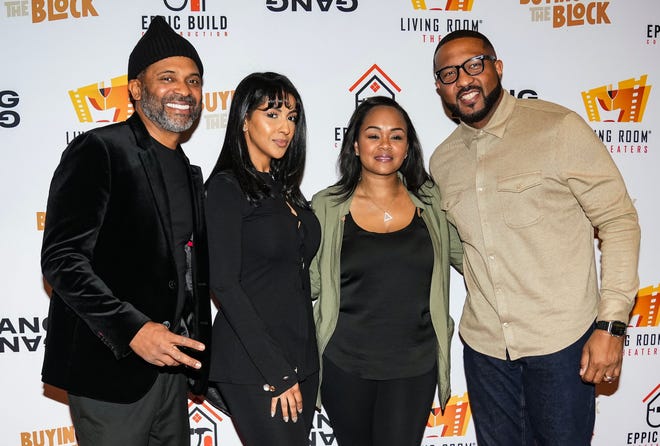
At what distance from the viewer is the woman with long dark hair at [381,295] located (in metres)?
2.13

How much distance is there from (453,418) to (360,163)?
5.27 feet

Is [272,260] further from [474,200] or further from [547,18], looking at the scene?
[547,18]

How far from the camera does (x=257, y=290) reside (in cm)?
188

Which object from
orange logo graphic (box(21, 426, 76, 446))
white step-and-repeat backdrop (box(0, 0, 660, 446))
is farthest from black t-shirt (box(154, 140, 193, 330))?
orange logo graphic (box(21, 426, 76, 446))

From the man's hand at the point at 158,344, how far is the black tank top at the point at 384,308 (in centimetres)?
71

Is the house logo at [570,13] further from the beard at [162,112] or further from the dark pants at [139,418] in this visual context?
the dark pants at [139,418]

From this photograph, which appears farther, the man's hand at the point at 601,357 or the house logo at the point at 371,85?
the house logo at the point at 371,85

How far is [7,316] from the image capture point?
8.90 ft

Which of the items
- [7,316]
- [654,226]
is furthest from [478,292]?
[7,316]

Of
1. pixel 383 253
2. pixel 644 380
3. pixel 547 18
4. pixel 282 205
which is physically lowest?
pixel 644 380

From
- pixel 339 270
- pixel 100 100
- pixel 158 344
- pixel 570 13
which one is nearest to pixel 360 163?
pixel 339 270

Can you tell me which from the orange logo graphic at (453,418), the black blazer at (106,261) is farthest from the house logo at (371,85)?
the orange logo graphic at (453,418)

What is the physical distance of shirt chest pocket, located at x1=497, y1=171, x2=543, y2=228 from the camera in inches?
79.4

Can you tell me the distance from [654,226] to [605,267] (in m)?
1.39
